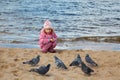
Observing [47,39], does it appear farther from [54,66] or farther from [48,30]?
[54,66]

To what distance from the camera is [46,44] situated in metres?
11.1

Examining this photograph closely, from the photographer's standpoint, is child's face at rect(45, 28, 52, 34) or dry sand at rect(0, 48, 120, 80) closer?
dry sand at rect(0, 48, 120, 80)

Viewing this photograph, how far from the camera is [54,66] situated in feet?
30.2

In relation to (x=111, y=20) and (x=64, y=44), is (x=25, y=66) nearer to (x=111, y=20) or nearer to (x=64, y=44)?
(x=64, y=44)

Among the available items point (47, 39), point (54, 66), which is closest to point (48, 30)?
point (47, 39)

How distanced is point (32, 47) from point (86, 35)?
3.87 m

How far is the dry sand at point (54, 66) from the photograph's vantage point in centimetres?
820

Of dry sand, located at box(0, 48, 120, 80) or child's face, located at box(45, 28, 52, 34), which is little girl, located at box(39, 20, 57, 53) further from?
dry sand, located at box(0, 48, 120, 80)

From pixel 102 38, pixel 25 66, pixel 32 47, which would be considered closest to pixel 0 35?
pixel 32 47

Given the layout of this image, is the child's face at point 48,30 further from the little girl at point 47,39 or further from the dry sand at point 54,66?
the dry sand at point 54,66

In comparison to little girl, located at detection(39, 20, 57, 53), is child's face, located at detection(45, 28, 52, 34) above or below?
above

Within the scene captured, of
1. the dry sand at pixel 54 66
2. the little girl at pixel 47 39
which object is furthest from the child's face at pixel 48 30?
the dry sand at pixel 54 66

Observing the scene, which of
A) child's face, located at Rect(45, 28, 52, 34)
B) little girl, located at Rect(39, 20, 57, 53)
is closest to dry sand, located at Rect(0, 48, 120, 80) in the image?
little girl, located at Rect(39, 20, 57, 53)

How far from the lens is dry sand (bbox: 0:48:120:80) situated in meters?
8.20
